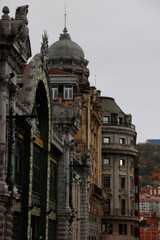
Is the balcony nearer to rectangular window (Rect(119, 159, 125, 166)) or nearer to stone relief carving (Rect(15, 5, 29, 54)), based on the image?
rectangular window (Rect(119, 159, 125, 166))

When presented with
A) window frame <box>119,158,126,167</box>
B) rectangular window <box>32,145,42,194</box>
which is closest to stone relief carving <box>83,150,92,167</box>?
rectangular window <box>32,145,42,194</box>

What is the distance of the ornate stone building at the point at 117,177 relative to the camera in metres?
108

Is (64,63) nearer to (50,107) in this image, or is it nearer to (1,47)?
(50,107)

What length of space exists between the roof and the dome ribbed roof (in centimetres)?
2525

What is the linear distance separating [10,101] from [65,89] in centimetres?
4241

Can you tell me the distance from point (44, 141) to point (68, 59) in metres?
39.4

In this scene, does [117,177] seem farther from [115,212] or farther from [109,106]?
[109,106]

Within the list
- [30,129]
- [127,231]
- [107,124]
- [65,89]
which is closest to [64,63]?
[65,89]

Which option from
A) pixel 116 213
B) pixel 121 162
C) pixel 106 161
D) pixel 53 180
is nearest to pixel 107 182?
pixel 106 161

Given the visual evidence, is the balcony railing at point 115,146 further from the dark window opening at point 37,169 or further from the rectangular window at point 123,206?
the dark window opening at point 37,169

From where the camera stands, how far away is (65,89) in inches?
3093

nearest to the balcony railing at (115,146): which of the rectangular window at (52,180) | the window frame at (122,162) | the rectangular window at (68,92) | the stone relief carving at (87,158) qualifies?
the window frame at (122,162)

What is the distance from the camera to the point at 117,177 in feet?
356

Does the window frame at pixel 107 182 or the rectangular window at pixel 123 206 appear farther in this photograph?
the rectangular window at pixel 123 206
